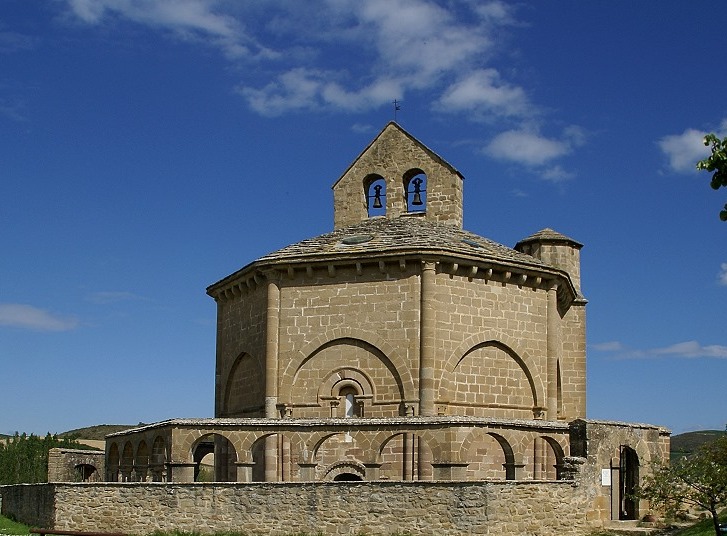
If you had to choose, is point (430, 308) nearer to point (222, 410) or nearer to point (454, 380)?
point (454, 380)

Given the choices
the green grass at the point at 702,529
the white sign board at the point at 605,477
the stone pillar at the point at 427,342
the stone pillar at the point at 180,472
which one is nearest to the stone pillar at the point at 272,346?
the stone pillar at the point at 180,472

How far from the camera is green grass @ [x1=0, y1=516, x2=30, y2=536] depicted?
21.2m

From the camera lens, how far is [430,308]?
78.6 ft

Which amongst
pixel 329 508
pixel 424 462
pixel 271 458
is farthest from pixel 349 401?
A: pixel 329 508

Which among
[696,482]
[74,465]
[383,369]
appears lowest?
[74,465]

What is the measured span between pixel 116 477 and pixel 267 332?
230 inches

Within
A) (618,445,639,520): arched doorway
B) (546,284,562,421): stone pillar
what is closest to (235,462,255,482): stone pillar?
(618,445,639,520): arched doorway

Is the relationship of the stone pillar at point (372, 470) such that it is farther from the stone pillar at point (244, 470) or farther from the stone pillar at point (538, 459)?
Answer: the stone pillar at point (538, 459)

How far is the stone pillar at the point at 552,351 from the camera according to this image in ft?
84.8

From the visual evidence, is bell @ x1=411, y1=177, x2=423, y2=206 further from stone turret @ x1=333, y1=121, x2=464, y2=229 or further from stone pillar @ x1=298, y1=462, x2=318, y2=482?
stone pillar @ x1=298, y1=462, x2=318, y2=482

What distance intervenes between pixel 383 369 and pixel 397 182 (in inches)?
315

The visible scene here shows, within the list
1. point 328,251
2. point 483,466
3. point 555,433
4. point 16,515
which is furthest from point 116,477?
point 555,433

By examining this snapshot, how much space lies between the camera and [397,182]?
1188 inches

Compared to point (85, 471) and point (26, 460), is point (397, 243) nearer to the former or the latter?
point (85, 471)
